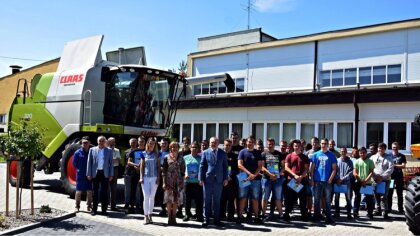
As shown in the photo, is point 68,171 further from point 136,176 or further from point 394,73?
point 394,73

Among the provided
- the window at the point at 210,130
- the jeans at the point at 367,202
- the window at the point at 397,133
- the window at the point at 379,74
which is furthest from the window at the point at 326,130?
the jeans at the point at 367,202

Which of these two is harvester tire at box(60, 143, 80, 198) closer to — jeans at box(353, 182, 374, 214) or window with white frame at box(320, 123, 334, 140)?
jeans at box(353, 182, 374, 214)

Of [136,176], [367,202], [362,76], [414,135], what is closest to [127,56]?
[136,176]

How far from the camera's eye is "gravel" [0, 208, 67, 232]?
321 inches

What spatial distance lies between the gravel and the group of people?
0.82m

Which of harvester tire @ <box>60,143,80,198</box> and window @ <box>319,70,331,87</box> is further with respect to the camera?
window @ <box>319,70,331,87</box>

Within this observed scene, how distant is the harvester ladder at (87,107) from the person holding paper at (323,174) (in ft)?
20.8

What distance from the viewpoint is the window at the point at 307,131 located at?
803 inches

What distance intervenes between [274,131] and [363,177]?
1135cm

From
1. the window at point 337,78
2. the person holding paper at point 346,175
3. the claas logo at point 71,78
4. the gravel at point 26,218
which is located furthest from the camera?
the window at point 337,78

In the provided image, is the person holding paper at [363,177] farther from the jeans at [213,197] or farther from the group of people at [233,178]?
the jeans at [213,197]

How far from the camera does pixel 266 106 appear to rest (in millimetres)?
21766

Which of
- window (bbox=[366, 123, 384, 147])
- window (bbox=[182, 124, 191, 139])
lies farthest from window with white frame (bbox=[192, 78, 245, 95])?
window (bbox=[366, 123, 384, 147])

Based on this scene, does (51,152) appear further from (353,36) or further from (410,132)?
(353,36)
